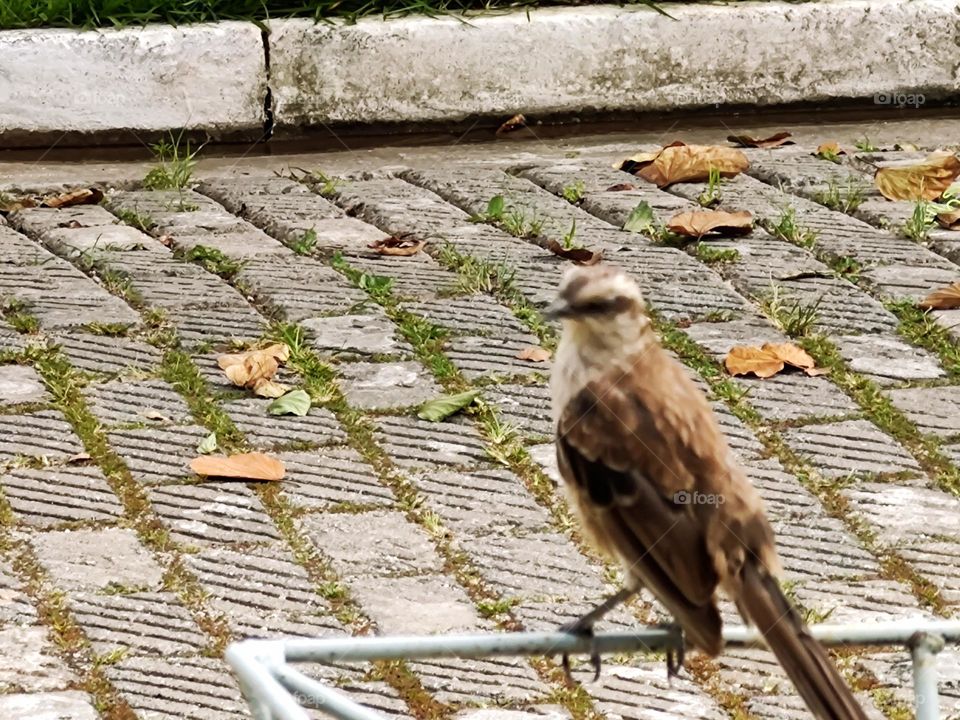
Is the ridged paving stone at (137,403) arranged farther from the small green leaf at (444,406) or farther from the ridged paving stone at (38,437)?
the small green leaf at (444,406)

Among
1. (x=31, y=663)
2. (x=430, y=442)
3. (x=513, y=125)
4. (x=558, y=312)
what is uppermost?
(x=558, y=312)

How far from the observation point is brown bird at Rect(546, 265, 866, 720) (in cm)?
283

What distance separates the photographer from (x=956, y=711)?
3.67 m

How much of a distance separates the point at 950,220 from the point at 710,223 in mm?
959

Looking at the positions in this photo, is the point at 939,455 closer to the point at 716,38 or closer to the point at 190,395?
the point at 190,395

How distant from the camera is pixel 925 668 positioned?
234 centimetres

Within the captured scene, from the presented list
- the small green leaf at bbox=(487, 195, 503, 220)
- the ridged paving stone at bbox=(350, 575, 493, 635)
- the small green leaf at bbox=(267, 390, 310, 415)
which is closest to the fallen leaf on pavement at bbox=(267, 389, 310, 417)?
the small green leaf at bbox=(267, 390, 310, 415)

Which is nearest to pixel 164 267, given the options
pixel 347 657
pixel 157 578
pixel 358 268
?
pixel 358 268

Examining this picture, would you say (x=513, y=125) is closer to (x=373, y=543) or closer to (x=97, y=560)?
(x=373, y=543)

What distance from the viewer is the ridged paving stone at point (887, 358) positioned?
213 inches

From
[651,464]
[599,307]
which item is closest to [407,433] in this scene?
[599,307]

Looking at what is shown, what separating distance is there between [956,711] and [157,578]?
73.2 inches

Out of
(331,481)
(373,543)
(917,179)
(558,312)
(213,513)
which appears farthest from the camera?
(917,179)

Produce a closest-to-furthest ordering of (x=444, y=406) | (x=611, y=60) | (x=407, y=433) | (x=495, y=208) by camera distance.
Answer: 1. (x=407, y=433)
2. (x=444, y=406)
3. (x=495, y=208)
4. (x=611, y=60)
